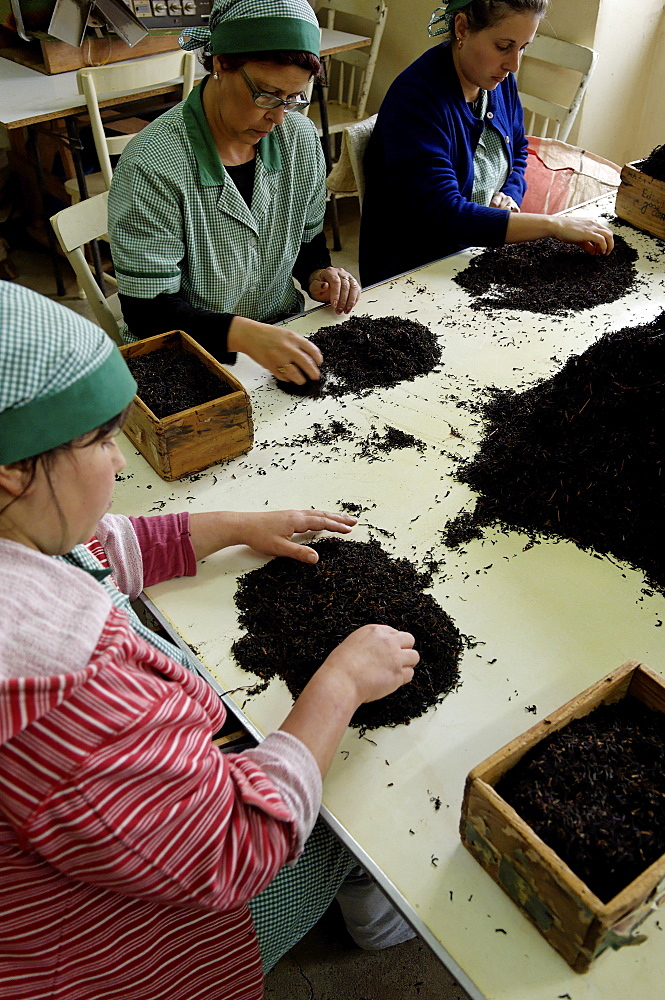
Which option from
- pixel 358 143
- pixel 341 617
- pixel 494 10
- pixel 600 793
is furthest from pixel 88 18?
pixel 600 793

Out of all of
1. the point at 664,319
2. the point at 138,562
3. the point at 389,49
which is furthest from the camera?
the point at 389,49

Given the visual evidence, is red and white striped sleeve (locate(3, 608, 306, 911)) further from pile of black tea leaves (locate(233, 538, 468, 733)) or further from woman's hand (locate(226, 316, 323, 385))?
woman's hand (locate(226, 316, 323, 385))

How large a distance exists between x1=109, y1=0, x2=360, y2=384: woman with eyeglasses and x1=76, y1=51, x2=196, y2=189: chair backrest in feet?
4.43

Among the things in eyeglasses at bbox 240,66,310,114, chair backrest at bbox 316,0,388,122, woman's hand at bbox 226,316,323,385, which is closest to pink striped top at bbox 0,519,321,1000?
woman's hand at bbox 226,316,323,385

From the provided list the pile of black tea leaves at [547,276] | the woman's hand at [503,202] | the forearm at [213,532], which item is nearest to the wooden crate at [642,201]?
the pile of black tea leaves at [547,276]

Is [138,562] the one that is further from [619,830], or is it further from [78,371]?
[619,830]

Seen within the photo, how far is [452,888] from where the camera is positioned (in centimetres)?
90

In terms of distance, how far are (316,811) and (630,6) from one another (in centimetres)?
451

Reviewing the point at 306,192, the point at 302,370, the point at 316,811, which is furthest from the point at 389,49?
the point at 316,811

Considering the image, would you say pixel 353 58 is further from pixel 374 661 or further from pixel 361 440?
pixel 374 661

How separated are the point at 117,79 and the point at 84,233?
63.3 inches

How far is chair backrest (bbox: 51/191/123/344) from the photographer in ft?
6.70

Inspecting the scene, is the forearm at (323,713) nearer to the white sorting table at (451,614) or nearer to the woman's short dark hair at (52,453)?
the white sorting table at (451,614)

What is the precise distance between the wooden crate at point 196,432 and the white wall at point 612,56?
3.51 metres
